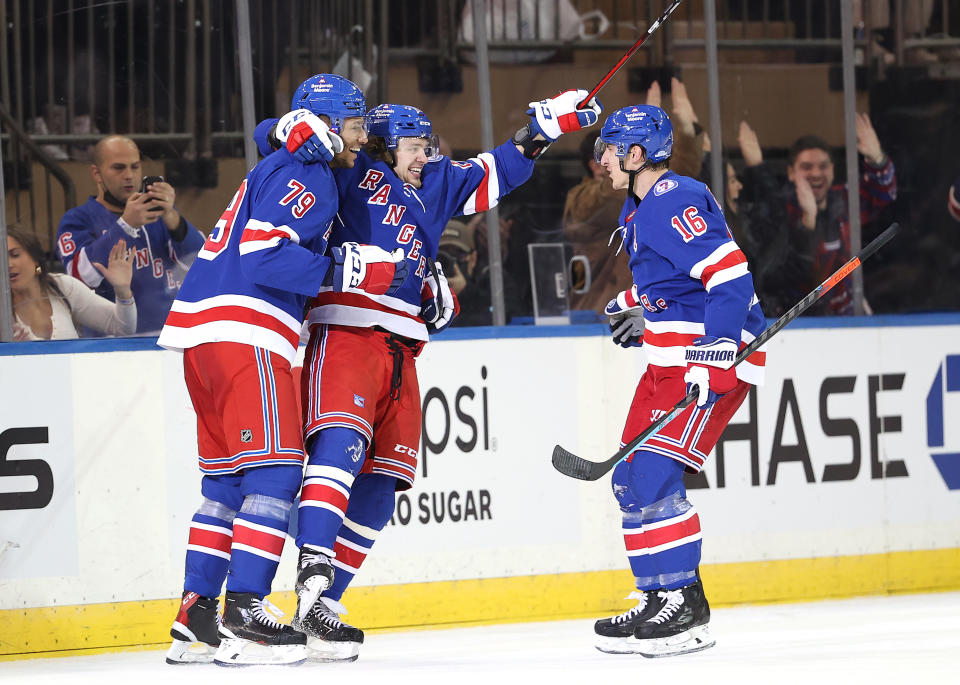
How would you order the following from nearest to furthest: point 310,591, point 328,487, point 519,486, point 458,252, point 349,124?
point 310,591, point 328,487, point 349,124, point 519,486, point 458,252

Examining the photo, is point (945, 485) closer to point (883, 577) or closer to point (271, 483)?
point (883, 577)

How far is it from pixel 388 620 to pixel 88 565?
3.02ft

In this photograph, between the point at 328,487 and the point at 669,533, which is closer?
the point at 328,487

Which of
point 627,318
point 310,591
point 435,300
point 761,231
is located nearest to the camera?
point 310,591

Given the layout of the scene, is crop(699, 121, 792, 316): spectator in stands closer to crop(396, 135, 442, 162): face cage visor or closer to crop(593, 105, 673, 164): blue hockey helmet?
crop(593, 105, 673, 164): blue hockey helmet

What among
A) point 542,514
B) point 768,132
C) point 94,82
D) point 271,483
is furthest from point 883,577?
point 94,82

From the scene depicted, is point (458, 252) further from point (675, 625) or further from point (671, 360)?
point (675, 625)

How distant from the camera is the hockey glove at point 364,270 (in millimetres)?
3307

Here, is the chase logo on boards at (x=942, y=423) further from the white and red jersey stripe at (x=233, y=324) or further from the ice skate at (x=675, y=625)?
the white and red jersey stripe at (x=233, y=324)

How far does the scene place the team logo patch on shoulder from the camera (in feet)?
11.4

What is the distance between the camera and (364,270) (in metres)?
3.31

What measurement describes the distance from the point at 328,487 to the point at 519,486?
120cm

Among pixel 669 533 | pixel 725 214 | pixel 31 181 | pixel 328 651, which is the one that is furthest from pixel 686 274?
pixel 31 181

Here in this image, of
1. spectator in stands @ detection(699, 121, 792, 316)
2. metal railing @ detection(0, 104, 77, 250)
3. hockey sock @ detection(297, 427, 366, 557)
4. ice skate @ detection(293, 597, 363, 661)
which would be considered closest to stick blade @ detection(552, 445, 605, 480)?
hockey sock @ detection(297, 427, 366, 557)
